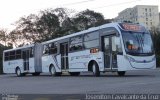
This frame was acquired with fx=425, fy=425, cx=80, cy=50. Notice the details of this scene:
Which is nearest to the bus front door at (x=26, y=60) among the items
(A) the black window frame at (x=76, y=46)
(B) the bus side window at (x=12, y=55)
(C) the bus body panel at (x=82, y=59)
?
(B) the bus side window at (x=12, y=55)

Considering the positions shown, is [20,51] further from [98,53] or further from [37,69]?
[98,53]

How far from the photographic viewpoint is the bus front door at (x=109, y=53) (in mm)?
24500

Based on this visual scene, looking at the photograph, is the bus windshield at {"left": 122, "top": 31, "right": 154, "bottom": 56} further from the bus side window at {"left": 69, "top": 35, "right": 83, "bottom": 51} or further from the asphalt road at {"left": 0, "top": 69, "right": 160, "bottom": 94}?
the bus side window at {"left": 69, "top": 35, "right": 83, "bottom": 51}

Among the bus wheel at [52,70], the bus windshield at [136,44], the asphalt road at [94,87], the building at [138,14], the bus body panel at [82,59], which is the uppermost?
the building at [138,14]

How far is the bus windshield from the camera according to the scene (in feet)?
78.2

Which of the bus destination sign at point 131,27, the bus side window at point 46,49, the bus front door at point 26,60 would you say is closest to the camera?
the bus destination sign at point 131,27

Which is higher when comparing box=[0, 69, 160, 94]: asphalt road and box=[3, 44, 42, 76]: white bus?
box=[3, 44, 42, 76]: white bus

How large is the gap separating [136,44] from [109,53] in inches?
71.2

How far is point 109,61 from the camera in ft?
81.9

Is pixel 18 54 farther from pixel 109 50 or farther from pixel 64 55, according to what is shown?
pixel 109 50

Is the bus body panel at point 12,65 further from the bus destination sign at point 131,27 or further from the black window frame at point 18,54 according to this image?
the bus destination sign at point 131,27

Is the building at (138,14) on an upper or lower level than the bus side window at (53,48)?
upper

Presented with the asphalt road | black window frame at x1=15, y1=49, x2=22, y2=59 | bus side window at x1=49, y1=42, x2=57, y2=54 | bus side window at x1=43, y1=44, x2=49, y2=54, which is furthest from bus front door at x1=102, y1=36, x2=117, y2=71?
black window frame at x1=15, y1=49, x2=22, y2=59

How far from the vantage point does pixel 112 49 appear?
24.6m
